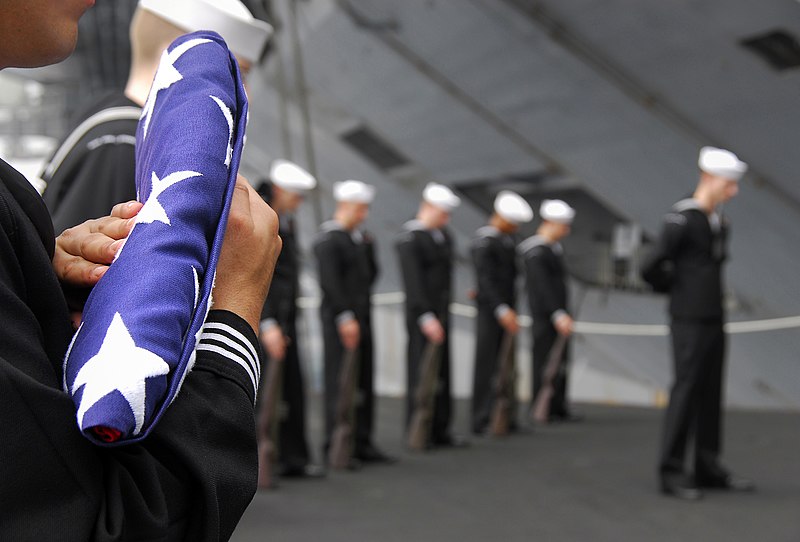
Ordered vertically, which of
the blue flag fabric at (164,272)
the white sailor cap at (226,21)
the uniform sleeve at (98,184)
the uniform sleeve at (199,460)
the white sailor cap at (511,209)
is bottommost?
the uniform sleeve at (199,460)

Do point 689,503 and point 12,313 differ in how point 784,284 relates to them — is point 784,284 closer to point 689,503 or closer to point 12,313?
point 689,503

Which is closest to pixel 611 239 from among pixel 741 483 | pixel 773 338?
pixel 773 338

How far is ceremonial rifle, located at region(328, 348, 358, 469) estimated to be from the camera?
17.2 ft

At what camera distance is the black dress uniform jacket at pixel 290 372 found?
16.0 ft

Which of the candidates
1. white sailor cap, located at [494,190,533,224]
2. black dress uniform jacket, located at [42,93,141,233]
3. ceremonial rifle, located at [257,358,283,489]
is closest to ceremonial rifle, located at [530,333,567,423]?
white sailor cap, located at [494,190,533,224]

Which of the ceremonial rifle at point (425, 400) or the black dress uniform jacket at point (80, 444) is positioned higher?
the black dress uniform jacket at point (80, 444)

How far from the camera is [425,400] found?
5934 millimetres

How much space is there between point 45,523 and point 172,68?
0.39 meters

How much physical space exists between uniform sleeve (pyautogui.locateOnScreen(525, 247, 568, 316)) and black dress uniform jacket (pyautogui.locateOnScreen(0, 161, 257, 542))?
682 cm

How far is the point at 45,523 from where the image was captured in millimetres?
644

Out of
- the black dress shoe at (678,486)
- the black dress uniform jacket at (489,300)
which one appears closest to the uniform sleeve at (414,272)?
the black dress uniform jacket at (489,300)

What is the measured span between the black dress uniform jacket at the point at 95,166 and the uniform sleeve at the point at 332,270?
12.3ft

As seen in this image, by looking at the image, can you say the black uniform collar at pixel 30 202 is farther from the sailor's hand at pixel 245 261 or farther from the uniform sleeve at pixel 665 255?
the uniform sleeve at pixel 665 255

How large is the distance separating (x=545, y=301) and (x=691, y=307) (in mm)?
3297
